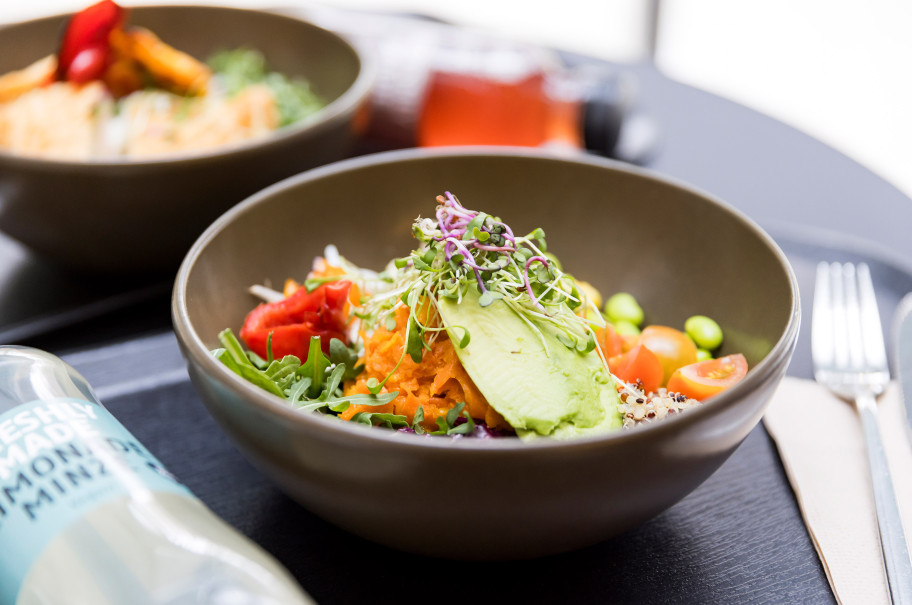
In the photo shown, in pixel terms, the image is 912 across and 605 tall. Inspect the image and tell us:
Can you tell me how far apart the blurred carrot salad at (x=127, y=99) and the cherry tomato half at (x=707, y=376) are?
4.02 ft

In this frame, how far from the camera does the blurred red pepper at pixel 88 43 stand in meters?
2.06

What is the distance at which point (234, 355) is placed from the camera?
121 centimetres

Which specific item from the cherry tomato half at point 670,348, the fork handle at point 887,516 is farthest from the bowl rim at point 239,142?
the fork handle at point 887,516

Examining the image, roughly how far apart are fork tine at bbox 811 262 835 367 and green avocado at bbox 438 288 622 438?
23.2 inches

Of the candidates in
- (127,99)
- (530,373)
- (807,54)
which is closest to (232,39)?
(127,99)

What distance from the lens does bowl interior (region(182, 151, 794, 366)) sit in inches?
54.4

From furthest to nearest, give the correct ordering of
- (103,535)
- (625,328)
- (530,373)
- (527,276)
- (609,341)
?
(625,328), (609,341), (527,276), (530,373), (103,535)

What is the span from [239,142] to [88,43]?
62cm

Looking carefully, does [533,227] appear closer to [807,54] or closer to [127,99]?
[127,99]

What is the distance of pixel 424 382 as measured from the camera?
1.20m

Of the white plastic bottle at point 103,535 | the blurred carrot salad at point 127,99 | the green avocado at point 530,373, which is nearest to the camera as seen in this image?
the white plastic bottle at point 103,535

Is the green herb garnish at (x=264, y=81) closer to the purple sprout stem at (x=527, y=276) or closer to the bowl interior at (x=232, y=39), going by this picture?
the bowl interior at (x=232, y=39)

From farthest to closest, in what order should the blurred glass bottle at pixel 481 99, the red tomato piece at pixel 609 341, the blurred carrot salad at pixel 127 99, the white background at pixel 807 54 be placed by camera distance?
the white background at pixel 807 54 < the blurred glass bottle at pixel 481 99 < the blurred carrot salad at pixel 127 99 < the red tomato piece at pixel 609 341

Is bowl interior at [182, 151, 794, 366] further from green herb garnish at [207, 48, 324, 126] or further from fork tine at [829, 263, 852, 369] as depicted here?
green herb garnish at [207, 48, 324, 126]
